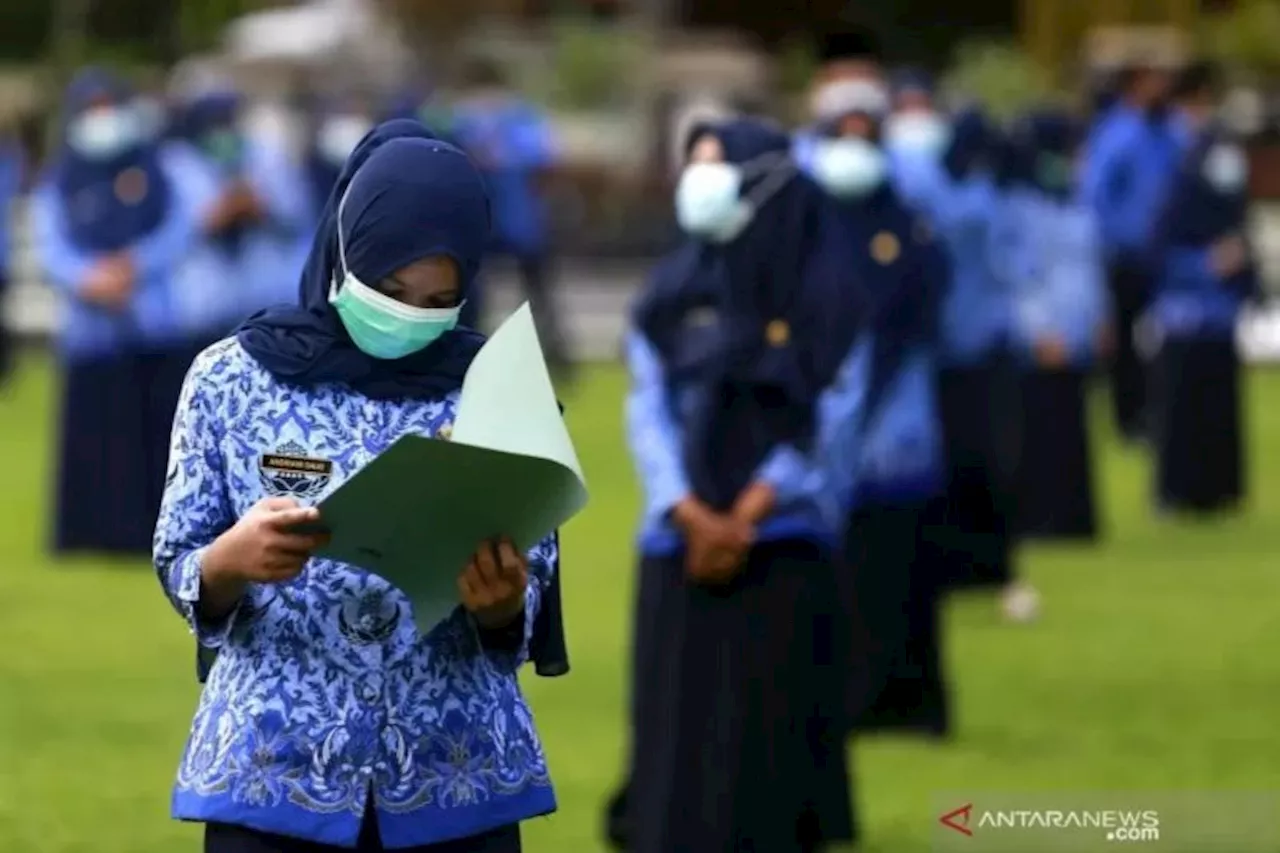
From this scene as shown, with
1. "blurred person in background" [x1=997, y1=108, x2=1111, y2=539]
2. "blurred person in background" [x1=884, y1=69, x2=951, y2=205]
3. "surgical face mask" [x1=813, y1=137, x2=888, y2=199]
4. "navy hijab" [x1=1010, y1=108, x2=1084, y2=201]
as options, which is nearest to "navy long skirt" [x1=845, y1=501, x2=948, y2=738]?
"surgical face mask" [x1=813, y1=137, x2=888, y2=199]

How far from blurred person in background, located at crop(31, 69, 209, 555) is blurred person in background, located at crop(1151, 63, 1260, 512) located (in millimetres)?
4701

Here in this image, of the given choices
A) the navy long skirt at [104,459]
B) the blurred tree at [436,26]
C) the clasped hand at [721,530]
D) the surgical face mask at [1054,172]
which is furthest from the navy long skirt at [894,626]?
the blurred tree at [436,26]

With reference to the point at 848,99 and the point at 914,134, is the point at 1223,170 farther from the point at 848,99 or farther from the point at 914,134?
the point at 848,99

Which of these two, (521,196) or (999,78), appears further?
(999,78)

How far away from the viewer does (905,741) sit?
10336mm

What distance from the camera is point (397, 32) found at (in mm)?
38750

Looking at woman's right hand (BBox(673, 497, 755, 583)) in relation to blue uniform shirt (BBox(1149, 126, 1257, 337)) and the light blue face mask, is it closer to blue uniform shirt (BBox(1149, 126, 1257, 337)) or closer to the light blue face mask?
the light blue face mask

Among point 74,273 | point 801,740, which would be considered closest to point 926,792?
point 801,740

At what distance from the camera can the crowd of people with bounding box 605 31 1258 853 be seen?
7438 millimetres

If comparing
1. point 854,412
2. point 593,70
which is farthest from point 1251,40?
point 854,412

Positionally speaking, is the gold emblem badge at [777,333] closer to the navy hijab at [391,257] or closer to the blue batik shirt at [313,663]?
the navy hijab at [391,257]

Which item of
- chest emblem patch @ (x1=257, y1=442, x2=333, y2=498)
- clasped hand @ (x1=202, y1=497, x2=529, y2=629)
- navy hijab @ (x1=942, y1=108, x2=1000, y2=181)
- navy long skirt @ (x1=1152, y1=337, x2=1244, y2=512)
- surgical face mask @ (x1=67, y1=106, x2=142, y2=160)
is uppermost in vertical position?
surgical face mask @ (x1=67, y1=106, x2=142, y2=160)

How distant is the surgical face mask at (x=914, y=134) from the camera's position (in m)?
12.7

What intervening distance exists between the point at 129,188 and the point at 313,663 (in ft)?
33.4
